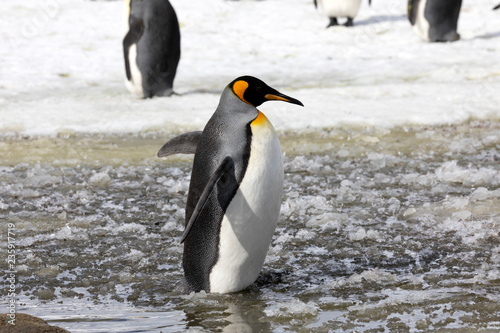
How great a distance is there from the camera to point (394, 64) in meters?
10.2

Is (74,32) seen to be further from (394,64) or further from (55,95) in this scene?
(394,64)

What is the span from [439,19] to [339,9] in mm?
1969

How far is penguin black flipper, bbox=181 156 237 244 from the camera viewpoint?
2615 millimetres

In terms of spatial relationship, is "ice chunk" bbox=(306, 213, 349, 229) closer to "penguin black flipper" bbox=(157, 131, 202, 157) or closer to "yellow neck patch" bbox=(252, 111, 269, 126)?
"penguin black flipper" bbox=(157, 131, 202, 157)

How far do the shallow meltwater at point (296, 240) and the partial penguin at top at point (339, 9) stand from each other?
24.2 ft

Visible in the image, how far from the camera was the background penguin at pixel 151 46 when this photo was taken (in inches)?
327

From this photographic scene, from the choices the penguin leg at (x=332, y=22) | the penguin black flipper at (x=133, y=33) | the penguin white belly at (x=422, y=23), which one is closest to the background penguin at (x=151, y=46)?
the penguin black flipper at (x=133, y=33)

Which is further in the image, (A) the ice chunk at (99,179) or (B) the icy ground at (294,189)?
(A) the ice chunk at (99,179)

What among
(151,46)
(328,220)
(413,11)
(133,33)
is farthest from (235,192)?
(413,11)

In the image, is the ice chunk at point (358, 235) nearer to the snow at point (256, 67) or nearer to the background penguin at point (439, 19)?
the snow at point (256, 67)

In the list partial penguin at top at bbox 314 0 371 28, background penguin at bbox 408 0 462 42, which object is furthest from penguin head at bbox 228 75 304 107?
partial penguin at top at bbox 314 0 371 28

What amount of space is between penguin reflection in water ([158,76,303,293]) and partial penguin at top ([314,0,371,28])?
34.6 ft

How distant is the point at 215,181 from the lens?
8.83 feet

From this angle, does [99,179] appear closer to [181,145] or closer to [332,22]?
[181,145]
